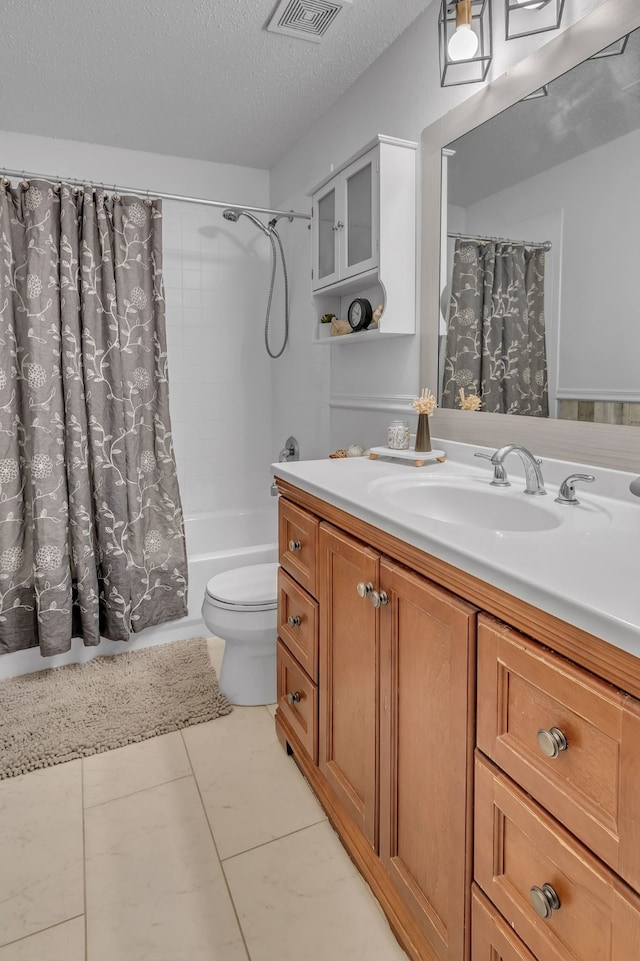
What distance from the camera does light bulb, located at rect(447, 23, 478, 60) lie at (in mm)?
1432

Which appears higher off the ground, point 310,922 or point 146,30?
point 146,30

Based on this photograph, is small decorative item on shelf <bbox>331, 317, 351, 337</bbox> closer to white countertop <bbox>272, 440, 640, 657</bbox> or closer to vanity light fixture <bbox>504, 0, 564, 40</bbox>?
white countertop <bbox>272, 440, 640, 657</bbox>

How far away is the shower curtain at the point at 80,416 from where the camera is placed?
2311 mm

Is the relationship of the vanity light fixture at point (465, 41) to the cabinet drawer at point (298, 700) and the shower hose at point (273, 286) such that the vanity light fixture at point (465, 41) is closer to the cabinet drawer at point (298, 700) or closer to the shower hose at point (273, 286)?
the shower hose at point (273, 286)

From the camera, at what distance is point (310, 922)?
1.26 meters

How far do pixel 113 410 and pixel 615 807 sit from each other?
231cm

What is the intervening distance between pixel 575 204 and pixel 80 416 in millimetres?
1948

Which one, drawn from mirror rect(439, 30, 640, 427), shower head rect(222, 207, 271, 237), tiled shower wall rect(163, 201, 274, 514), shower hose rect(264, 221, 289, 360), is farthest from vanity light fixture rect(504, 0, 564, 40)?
tiled shower wall rect(163, 201, 274, 514)

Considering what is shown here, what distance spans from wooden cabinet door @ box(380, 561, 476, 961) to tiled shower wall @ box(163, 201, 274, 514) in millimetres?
2225

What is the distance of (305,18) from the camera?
1.82m

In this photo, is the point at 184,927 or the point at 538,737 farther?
the point at 184,927

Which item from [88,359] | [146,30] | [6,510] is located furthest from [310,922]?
[146,30]

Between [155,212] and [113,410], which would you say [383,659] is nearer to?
[113,410]

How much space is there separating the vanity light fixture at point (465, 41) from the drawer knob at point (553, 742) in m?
1.57
